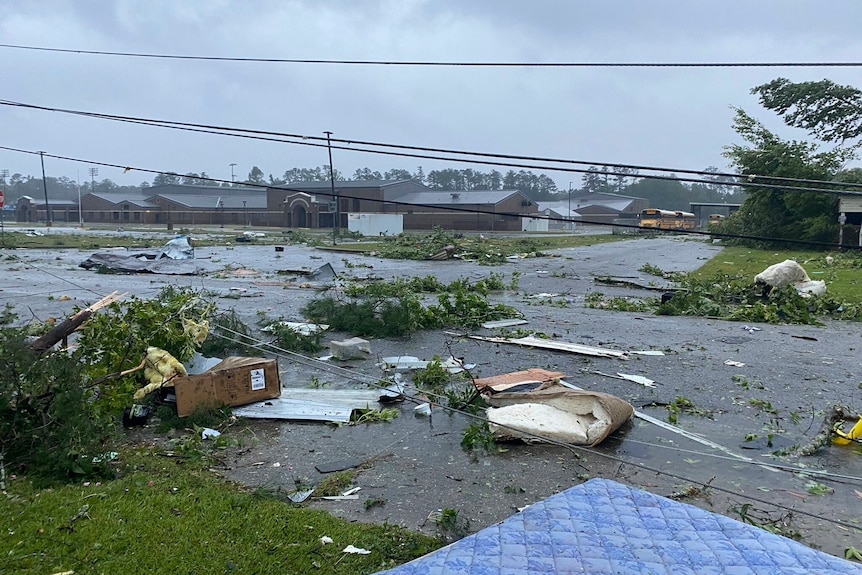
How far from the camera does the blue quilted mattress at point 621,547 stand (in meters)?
2.48

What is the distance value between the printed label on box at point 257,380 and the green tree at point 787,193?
3254 cm

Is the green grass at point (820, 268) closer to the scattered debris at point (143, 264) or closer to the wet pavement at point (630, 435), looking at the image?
the wet pavement at point (630, 435)

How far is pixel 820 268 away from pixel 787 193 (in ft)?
47.8

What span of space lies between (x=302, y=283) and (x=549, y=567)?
16177mm

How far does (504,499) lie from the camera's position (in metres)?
4.60

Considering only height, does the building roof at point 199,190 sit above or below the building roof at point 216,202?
above

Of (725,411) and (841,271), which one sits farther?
(841,271)

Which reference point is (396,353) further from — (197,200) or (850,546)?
(197,200)

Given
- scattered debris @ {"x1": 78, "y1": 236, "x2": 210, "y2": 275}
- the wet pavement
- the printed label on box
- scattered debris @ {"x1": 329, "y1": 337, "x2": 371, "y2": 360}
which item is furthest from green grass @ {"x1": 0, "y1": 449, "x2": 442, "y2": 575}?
scattered debris @ {"x1": 78, "y1": 236, "x2": 210, "y2": 275}

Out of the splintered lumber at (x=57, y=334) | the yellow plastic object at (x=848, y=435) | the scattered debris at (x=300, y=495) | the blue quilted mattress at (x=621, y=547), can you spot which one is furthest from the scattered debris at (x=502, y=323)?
the blue quilted mattress at (x=621, y=547)

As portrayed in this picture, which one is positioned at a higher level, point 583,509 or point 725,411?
point 583,509

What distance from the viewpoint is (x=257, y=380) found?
668cm

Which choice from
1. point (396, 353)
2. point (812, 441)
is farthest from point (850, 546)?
point (396, 353)

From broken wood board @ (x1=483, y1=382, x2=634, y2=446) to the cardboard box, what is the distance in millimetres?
2336
